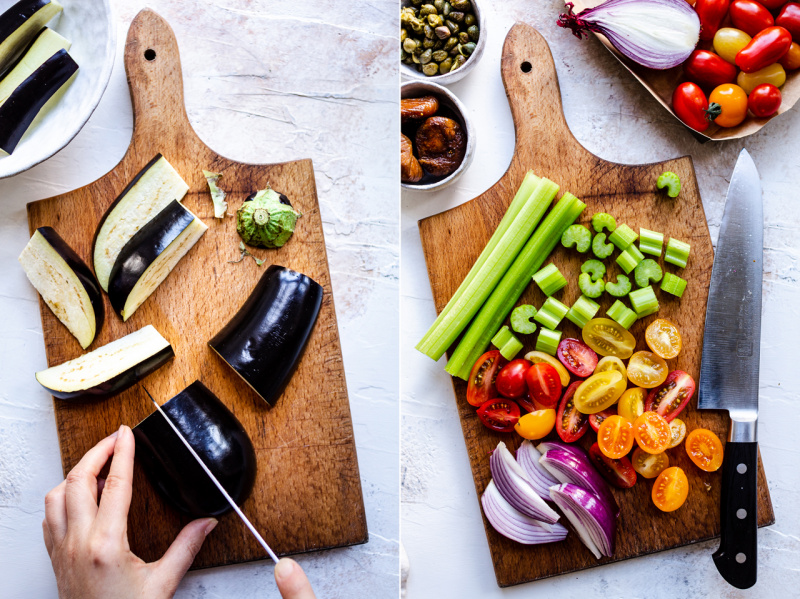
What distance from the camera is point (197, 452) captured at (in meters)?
1.90

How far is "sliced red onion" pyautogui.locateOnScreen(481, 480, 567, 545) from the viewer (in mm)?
2059

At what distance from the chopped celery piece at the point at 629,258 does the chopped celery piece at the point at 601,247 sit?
0.05 metres

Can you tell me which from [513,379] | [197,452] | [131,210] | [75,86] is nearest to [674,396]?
[513,379]

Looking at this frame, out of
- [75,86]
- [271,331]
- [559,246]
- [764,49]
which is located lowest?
[559,246]

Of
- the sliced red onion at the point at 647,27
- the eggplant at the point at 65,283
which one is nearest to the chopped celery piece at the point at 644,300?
the sliced red onion at the point at 647,27

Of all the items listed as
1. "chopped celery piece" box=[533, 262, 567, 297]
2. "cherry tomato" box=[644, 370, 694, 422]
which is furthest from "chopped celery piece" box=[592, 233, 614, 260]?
"cherry tomato" box=[644, 370, 694, 422]

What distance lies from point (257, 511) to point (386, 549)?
1.60 ft

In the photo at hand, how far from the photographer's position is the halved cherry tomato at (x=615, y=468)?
6.72ft

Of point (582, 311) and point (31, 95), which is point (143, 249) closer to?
point (31, 95)

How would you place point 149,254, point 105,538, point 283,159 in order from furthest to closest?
point 283,159, point 149,254, point 105,538

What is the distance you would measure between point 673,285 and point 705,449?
59cm

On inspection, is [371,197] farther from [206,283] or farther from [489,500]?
[489,500]

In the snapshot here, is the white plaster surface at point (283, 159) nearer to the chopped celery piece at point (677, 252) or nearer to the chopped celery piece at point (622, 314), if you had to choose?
the chopped celery piece at point (622, 314)

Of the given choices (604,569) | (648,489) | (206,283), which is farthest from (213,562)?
(648,489)
